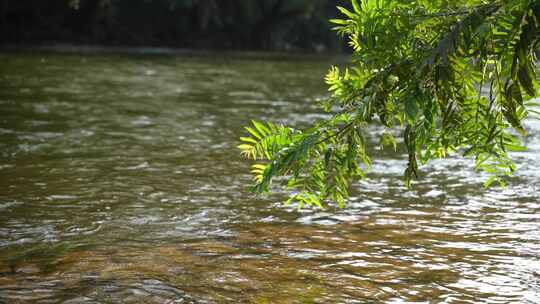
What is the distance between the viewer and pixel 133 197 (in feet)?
25.9

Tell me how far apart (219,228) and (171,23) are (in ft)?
145

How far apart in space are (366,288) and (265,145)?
120cm

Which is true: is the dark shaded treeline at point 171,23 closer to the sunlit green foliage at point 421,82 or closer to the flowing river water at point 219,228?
the flowing river water at point 219,228

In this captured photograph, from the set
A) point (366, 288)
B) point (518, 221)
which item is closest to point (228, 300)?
point (366, 288)

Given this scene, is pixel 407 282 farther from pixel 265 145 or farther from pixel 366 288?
pixel 265 145

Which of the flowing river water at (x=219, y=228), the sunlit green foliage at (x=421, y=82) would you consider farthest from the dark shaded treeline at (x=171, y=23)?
the sunlit green foliage at (x=421, y=82)

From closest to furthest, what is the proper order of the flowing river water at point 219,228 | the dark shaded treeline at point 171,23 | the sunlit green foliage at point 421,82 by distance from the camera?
the sunlit green foliage at point 421,82
the flowing river water at point 219,228
the dark shaded treeline at point 171,23

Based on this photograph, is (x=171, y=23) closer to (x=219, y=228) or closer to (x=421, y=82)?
(x=219, y=228)

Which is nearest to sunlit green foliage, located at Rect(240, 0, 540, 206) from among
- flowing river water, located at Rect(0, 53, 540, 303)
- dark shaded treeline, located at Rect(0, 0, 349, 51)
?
flowing river water, located at Rect(0, 53, 540, 303)

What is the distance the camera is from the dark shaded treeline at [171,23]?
41.3 metres

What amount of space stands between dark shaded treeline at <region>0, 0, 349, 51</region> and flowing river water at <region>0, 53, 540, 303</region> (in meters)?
29.4

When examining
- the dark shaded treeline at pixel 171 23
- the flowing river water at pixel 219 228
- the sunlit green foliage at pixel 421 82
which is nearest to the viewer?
the sunlit green foliage at pixel 421 82

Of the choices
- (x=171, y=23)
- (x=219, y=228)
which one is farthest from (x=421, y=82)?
(x=171, y=23)

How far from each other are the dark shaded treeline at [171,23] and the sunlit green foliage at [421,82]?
117 ft
